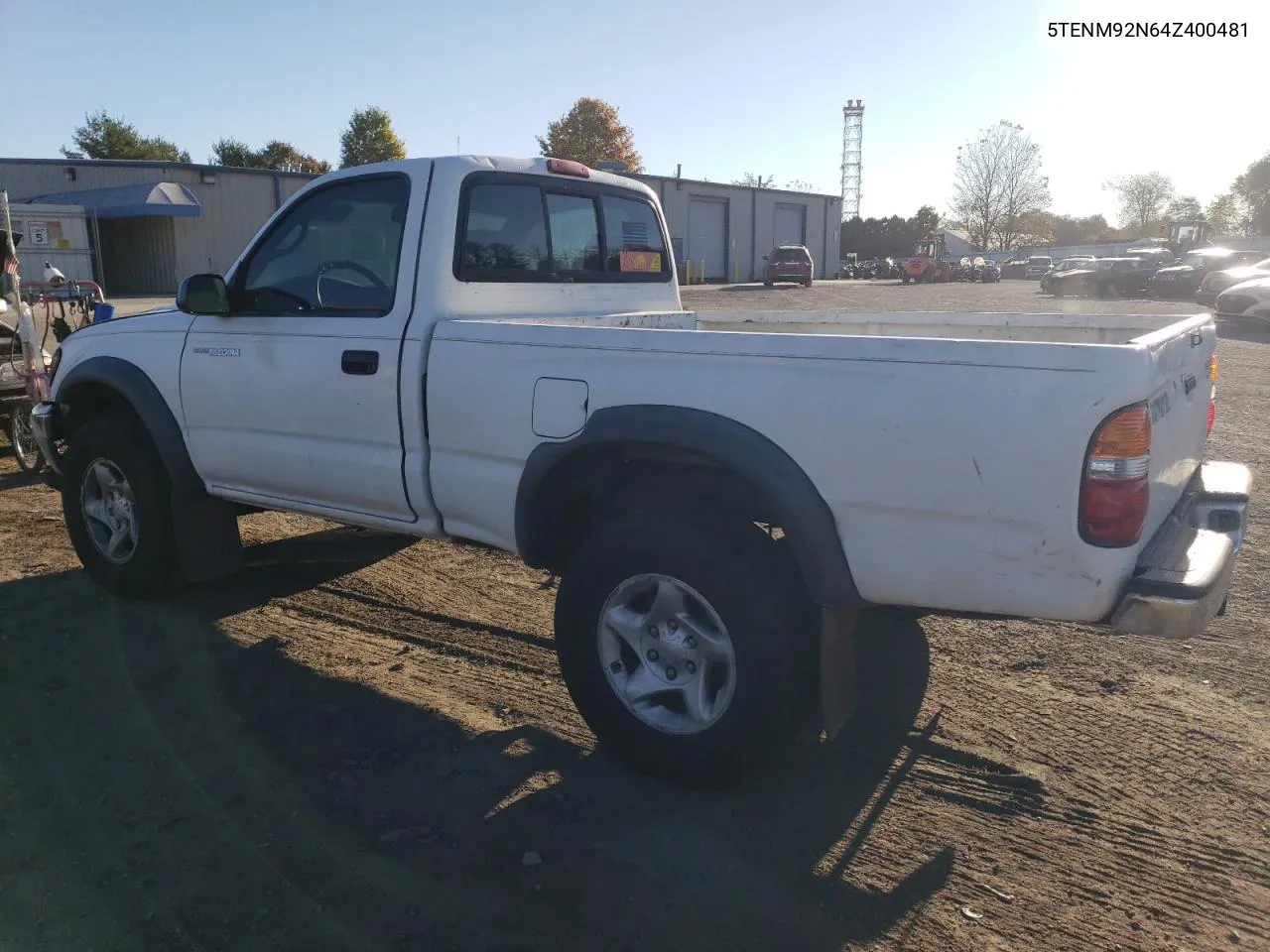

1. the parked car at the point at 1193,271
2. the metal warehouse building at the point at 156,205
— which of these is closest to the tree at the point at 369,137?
the metal warehouse building at the point at 156,205

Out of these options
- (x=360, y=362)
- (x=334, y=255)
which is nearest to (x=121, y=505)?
(x=334, y=255)

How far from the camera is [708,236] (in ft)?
163

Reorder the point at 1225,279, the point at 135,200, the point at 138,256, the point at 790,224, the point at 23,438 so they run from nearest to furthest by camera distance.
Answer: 1. the point at 23,438
2. the point at 1225,279
3. the point at 135,200
4. the point at 138,256
5. the point at 790,224

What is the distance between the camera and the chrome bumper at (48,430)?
5.07m

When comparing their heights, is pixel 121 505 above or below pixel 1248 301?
below

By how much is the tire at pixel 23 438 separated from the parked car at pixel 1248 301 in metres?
20.0

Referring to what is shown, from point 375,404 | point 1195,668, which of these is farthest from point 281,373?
point 1195,668

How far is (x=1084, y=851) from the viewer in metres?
2.87

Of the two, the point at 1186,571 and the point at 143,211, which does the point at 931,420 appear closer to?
the point at 1186,571

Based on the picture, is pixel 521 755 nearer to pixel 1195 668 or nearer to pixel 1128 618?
pixel 1128 618

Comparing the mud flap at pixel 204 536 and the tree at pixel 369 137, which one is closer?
the mud flap at pixel 204 536

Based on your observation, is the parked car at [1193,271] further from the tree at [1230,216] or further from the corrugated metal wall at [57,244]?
the tree at [1230,216]

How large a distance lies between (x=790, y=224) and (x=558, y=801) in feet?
181

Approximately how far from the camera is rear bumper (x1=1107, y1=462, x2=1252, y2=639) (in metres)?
2.49
